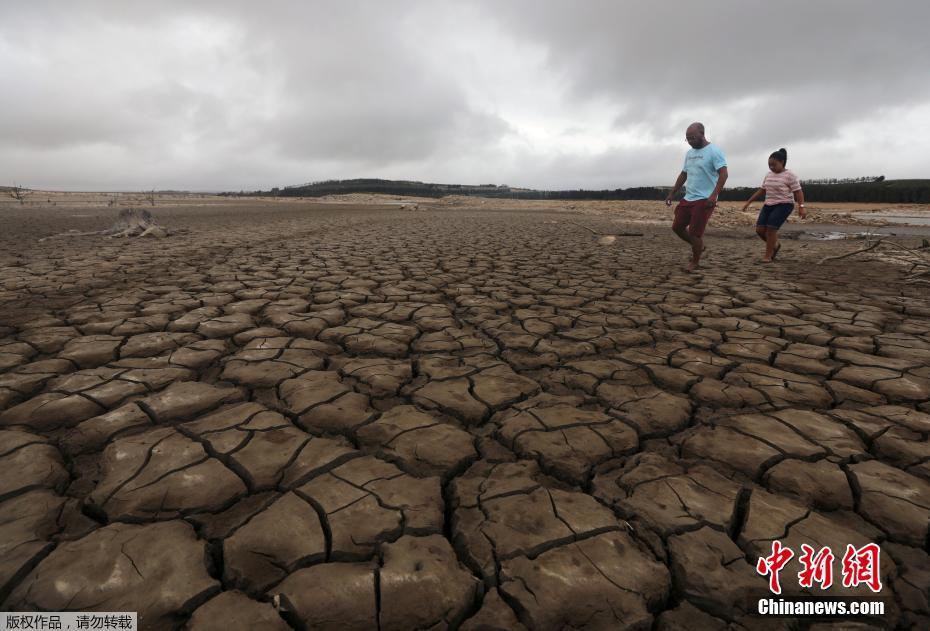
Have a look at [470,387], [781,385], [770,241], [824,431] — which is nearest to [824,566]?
[824,431]

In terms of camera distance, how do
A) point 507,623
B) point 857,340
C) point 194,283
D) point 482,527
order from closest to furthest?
point 507,623
point 482,527
point 857,340
point 194,283

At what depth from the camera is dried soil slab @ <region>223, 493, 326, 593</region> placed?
93 cm

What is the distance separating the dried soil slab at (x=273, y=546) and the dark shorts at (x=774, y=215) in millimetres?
5699

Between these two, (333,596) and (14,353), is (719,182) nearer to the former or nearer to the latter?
(333,596)

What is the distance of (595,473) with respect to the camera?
51.3 inches

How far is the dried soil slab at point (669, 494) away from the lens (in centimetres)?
110

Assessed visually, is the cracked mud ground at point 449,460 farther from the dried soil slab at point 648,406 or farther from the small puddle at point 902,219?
the small puddle at point 902,219

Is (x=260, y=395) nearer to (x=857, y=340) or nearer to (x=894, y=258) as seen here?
(x=857, y=340)

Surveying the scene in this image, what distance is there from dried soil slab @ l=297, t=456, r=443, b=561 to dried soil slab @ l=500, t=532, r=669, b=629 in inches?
10.6

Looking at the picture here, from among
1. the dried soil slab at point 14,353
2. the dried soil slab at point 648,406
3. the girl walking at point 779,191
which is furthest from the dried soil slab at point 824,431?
the girl walking at point 779,191

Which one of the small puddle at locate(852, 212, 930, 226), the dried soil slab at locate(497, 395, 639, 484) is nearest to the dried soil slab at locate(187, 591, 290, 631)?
the dried soil slab at locate(497, 395, 639, 484)

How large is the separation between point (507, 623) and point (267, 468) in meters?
0.86

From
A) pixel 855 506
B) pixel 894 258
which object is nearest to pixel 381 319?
pixel 855 506

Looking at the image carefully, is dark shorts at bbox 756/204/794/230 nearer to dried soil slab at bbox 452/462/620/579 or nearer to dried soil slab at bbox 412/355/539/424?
dried soil slab at bbox 412/355/539/424
